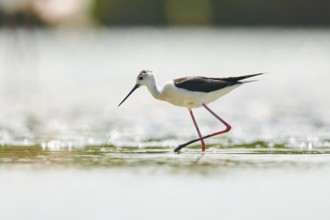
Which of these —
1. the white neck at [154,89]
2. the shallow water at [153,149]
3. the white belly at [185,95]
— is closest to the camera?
the shallow water at [153,149]

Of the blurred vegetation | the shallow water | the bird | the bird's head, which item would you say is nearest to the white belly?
the bird

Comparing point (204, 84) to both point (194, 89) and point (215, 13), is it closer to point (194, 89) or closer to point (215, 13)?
point (194, 89)

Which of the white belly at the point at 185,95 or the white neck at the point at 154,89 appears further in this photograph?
the white neck at the point at 154,89

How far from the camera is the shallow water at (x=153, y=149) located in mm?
6711

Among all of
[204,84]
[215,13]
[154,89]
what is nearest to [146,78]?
[154,89]

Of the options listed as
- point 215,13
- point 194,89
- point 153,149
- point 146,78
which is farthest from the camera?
point 215,13

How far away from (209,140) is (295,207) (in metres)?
3.92

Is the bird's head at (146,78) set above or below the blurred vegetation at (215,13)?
below

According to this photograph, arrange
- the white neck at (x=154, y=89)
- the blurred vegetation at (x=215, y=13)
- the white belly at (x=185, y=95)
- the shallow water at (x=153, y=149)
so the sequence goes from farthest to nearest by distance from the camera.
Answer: the blurred vegetation at (x=215, y=13) → the white neck at (x=154, y=89) → the white belly at (x=185, y=95) → the shallow water at (x=153, y=149)

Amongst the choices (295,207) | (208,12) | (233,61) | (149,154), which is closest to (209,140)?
(149,154)

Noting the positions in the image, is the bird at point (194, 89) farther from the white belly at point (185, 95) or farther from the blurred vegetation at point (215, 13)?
the blurred vegetation at point (215, 13)

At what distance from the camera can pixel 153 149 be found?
946 cm

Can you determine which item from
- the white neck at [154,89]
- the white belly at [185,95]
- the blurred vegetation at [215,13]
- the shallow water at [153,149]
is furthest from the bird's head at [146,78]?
the blurred vegetation at [215,13]

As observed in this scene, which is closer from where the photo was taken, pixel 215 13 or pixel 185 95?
pixel 185 95
